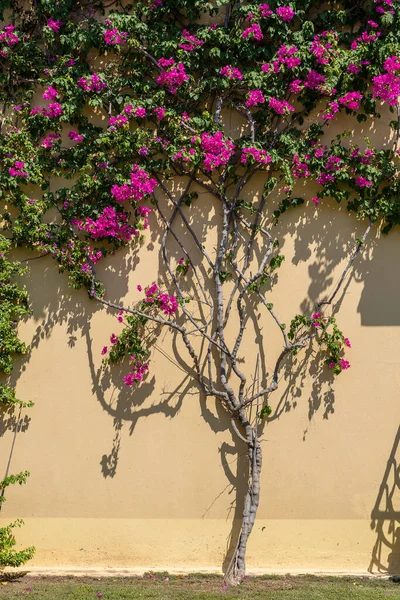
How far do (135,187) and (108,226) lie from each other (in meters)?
0.38

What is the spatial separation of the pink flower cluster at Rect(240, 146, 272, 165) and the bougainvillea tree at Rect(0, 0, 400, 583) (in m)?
0.01

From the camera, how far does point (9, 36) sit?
19.0ft

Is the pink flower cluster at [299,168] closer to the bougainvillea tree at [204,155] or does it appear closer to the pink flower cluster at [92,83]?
the bougainvillea tree at [204,155]

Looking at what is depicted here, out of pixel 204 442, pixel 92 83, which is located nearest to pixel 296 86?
pixel 92 83

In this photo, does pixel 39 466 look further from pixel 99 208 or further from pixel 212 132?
pixel 212 132

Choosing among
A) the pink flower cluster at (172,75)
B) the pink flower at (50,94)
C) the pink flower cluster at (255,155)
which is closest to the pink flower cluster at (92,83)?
the pink flower at (50,94)

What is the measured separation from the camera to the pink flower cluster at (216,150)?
18.0 feet

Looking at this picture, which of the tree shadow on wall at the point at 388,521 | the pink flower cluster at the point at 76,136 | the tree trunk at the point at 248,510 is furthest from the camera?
the pink flower cluster at the point at 76,136

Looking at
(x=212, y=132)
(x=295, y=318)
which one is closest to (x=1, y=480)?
(x=295, y=318)

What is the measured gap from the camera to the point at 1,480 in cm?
554

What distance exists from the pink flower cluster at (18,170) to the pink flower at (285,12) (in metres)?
2.39

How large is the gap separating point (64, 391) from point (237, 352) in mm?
1436

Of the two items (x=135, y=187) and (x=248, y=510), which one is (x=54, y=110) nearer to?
(x=135, y=187)

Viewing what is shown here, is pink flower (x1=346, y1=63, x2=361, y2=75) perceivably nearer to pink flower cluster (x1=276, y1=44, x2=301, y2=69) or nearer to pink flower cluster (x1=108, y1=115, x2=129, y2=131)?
pink flower cluster (x1=276, y1=44, x2=301, y2=69)
